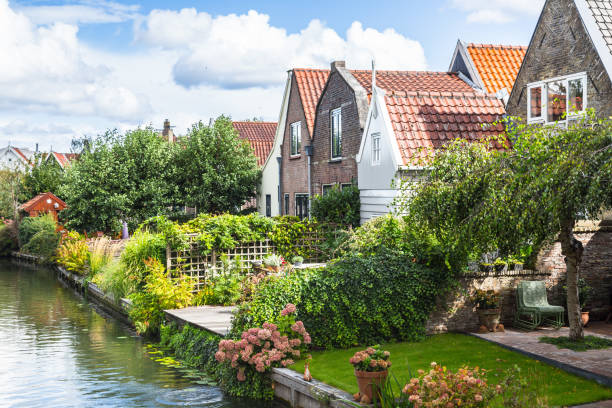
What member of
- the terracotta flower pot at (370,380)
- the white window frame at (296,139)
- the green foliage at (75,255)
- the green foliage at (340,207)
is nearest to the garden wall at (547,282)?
the terracotta flower pot at (370,380)

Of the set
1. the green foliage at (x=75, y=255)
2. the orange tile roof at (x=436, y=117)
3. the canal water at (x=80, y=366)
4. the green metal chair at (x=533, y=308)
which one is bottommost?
the canal water at (x=80, y=366)

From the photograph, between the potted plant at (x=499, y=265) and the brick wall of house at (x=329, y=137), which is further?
the brick wall of house at (x=329, y=137)

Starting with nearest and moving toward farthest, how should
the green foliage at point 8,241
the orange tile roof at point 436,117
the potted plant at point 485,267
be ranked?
the potted plant at point 485,267
the orange tile roof at point 436,117
the green foliage at point 8,241

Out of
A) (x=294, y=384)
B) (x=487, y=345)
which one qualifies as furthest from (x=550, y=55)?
(x=294, y=384)

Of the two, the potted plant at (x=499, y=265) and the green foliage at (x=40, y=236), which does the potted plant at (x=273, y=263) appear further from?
the green foliage at (x=40, y=236)

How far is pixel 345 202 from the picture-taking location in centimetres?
2017

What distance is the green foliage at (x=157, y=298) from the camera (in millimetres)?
15953

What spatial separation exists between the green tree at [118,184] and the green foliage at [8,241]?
11.9m

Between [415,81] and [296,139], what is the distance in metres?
6.82

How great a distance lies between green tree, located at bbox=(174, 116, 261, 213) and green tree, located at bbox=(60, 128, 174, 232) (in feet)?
2.95

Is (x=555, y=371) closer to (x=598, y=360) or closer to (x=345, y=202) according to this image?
(x=598, y=360)

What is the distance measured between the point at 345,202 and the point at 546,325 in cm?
844

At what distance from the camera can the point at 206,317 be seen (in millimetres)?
14477

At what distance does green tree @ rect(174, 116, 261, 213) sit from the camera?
3062 cm
